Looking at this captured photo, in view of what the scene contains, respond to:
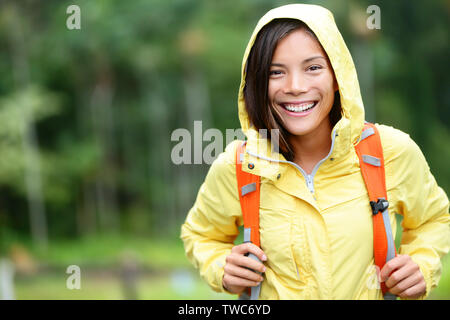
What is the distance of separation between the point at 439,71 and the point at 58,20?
905cm

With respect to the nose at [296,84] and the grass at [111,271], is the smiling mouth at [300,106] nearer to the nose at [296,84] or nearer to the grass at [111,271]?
the nose at [296,84]

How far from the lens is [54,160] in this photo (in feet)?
38.7

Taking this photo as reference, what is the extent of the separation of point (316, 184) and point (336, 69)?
0.36 m

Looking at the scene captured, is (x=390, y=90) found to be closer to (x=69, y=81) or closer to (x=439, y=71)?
(x=439, y=71)

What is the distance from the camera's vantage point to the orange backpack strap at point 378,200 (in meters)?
1.43

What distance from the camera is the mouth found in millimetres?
1478

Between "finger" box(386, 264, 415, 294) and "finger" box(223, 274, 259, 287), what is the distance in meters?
0.41

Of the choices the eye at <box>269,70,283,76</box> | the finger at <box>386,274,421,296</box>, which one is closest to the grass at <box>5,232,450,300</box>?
the finger at <box>386,274,421,296</box>

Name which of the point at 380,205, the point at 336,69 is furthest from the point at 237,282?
the point at 336,69

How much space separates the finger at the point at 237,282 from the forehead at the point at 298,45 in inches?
27.9

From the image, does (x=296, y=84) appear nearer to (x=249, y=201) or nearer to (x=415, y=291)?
(x=249, y=201)

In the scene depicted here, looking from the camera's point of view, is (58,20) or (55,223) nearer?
(58,20)

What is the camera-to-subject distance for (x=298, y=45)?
144 cm
